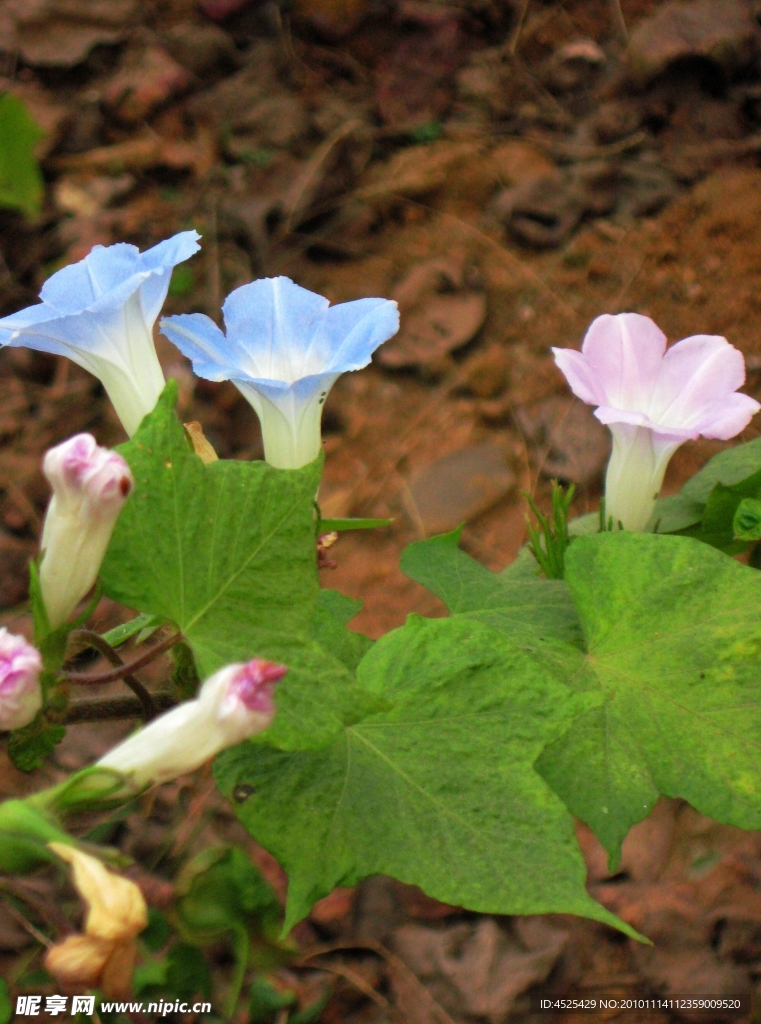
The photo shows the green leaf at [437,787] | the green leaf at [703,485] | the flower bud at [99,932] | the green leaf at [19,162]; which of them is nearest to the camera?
the flower bud at [99,932]

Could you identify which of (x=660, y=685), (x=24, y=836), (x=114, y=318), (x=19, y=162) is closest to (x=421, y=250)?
(x=19, y=162)

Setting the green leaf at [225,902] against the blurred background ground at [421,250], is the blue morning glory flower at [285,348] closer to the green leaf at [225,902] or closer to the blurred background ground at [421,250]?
the green leaf at [225,902]

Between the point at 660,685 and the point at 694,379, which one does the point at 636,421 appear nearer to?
the point at 694,379

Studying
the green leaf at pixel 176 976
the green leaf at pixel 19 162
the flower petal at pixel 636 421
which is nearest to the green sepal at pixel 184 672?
the flower petal at pixel 636 421

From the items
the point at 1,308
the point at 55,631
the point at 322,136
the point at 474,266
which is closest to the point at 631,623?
the point at 55,631

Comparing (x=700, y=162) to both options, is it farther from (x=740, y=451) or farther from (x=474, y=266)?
(x=740, y=451)
